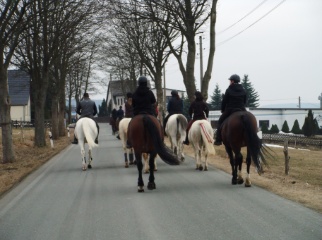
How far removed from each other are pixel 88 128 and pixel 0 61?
19.4ft

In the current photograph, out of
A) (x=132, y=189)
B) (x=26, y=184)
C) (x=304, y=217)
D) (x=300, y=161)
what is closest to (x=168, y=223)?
(x=304, y=217)

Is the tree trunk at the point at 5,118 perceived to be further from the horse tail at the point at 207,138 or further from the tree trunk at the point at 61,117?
the tree trunk at the point at 61,117

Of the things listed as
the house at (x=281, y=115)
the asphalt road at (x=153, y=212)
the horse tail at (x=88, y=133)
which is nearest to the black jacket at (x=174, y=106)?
the horse tail at (x=88, y=133)

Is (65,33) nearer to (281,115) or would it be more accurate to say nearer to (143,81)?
(143,81)

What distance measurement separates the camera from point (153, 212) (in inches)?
361

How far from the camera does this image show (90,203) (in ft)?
33.7

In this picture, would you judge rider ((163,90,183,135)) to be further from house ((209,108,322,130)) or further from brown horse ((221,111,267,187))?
house ((209,108,322,130))

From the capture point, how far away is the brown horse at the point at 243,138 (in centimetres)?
1180

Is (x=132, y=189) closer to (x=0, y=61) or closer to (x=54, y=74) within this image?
(x=0, y=61)

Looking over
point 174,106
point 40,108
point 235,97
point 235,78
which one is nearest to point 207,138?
point 235,97

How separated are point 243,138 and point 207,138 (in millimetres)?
2698

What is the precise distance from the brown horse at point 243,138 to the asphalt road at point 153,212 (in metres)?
0.55

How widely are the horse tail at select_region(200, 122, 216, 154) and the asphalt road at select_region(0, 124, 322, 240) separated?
773mm

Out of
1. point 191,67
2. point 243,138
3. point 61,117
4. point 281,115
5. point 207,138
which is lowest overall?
point 281,115
